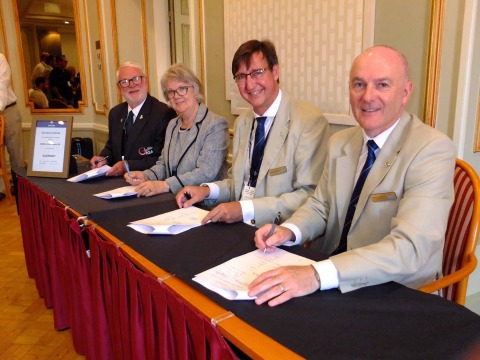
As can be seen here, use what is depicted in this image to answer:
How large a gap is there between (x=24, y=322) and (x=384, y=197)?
88.2 inches

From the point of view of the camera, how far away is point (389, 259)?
1063mm

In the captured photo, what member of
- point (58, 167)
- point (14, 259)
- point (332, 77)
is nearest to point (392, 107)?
point (332, 77)

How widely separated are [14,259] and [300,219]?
113 inches

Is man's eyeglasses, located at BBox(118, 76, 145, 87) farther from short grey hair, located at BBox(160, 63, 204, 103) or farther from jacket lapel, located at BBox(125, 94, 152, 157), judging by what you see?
short grey hair, located at BBox(160, 63, 204, 103)

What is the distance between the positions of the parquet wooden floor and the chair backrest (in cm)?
177

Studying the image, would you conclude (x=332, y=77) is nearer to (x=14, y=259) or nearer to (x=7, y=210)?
(x=14, y=259)

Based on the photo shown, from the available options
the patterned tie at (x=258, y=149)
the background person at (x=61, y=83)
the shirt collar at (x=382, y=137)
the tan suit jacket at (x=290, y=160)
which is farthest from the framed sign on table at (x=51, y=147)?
the background person at (x=61, y=83)

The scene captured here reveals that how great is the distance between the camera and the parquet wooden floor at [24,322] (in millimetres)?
2127

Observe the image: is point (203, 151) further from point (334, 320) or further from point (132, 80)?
point (334, 320)

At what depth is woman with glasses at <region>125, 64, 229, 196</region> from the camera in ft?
7.59

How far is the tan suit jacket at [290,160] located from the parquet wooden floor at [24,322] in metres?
1.28

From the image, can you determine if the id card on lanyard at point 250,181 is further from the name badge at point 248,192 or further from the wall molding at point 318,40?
the wall molding at point 318,40

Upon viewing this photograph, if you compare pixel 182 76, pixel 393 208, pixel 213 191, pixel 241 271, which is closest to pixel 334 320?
pixel 241 271

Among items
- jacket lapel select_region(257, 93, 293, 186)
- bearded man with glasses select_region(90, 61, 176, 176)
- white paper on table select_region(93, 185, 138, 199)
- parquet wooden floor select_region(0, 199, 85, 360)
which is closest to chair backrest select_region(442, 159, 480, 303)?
jacket lapel select_region(257, 93, 293, 186)
